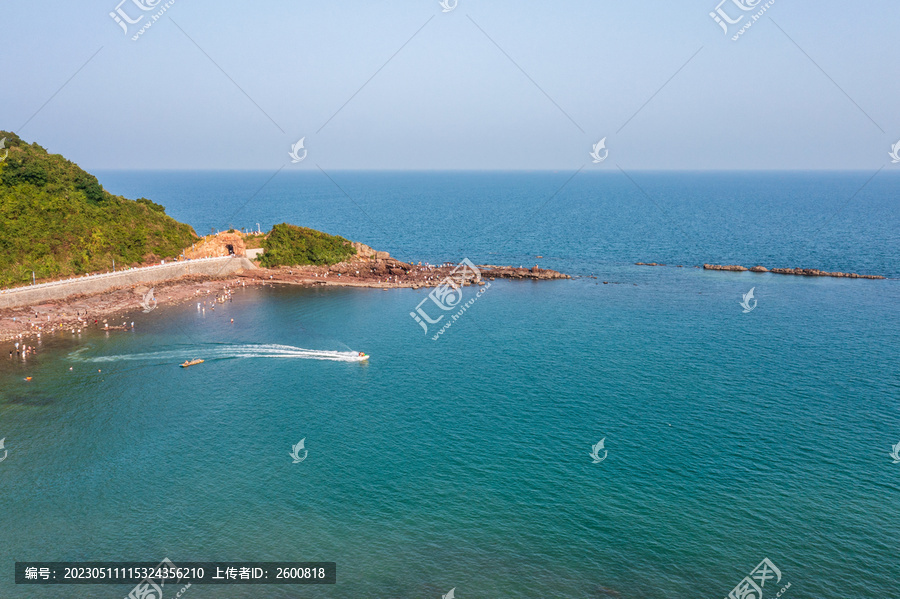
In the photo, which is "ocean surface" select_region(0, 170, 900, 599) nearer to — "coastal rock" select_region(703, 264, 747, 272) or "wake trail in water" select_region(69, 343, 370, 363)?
"wake trail in water" select_region(69, 343, 370, 363)

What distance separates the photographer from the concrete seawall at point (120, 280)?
78.1 m

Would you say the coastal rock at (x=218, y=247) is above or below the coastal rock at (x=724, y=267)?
above

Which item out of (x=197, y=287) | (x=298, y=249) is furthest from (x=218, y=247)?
(x=197, y=287)

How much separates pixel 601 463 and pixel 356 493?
62.9 feet

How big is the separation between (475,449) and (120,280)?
7348 centimetres

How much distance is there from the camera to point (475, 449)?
4656 cm

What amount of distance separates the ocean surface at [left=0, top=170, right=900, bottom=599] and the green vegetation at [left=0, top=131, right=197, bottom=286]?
20.0 m

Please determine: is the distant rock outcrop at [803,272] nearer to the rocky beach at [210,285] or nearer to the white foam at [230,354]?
the rocky beach at [210,285]

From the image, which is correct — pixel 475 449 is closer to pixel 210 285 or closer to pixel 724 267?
pixel 210 285

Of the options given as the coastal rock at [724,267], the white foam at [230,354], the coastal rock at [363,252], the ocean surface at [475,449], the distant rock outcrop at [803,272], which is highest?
the coastal rock at [363,252]

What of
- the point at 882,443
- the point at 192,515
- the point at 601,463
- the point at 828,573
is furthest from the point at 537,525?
the point at 882,443

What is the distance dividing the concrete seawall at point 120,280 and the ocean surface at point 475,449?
40.4 feet

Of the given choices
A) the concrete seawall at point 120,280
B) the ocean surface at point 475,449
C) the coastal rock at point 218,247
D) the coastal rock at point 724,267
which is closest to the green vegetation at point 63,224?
the coastal rock at point 218,247

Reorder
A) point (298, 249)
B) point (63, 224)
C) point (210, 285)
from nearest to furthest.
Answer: point (63, 224) → point (210, 285) → point (298, 249)
